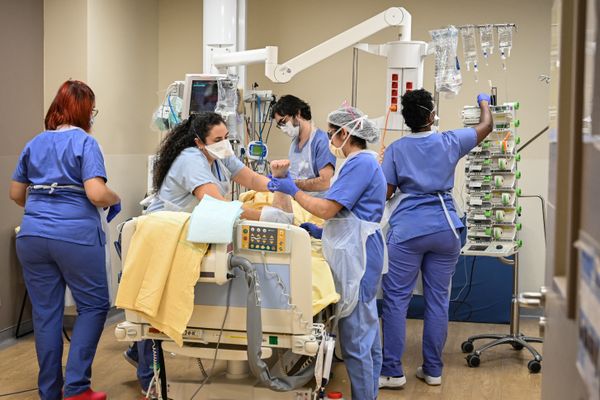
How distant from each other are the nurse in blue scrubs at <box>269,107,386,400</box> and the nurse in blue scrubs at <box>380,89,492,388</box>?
622mm

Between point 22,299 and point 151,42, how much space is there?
2265mm

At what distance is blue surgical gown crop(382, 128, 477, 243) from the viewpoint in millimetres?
3783

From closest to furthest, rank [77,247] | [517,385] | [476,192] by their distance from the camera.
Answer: [77,247] < [517,385] < [476,192]

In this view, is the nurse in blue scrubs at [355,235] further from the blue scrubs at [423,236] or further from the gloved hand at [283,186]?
the blue scrubs at [423,236]

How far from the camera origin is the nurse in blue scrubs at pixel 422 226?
12.4 feet

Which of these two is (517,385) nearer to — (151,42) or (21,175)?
(21,175)

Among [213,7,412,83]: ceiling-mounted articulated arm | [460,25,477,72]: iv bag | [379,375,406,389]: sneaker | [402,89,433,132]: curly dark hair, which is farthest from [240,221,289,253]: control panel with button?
[460,25,477,72]: iv bag

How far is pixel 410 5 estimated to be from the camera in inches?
224

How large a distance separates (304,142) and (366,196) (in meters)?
1.48

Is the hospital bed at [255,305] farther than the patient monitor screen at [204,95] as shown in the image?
No

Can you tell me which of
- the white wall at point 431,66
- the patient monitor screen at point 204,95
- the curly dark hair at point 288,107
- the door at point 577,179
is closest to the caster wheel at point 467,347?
the white wall at point 431,66

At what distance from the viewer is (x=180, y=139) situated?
10.9ft

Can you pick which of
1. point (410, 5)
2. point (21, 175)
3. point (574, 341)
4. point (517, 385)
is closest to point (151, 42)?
point (410, 5)

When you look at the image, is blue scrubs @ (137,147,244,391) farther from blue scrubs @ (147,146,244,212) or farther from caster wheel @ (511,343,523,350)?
caster wheel @ (511,343,523,350)
